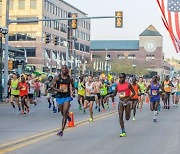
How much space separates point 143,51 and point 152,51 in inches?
143

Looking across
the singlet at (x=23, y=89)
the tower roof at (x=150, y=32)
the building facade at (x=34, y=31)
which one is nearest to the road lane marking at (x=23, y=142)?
the singlet at (x=23, y=89)

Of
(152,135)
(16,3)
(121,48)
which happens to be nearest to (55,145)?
(152,135)

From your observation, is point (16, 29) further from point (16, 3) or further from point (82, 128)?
point (82, 128)

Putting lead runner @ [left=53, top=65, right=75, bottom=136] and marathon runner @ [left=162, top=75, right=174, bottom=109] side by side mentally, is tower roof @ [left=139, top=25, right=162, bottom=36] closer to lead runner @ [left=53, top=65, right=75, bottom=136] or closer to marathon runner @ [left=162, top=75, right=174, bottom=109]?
marathon runner @ [left=162, top=75, right=174, bottom=109]

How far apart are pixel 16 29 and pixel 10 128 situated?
239 ft

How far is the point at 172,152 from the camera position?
1014 centimetres

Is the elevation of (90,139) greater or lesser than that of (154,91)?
lesser

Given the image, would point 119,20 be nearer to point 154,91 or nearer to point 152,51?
point 154,91

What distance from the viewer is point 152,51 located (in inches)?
5817

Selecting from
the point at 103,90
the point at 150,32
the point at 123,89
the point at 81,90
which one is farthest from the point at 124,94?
the point at 150,32

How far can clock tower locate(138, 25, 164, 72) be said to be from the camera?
14775 centimetres

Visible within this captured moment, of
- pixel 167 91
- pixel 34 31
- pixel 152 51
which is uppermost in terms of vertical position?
pixel 34 31

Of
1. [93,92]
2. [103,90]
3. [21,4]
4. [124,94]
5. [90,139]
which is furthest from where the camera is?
[21,4]

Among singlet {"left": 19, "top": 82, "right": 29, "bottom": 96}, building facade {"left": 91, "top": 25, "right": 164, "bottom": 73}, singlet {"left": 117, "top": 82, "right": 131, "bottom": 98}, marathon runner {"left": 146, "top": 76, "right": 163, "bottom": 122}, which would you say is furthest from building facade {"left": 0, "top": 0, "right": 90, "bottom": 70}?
singlet {"left": 117, "top": 82, "right": 131, "bottom": 98}
